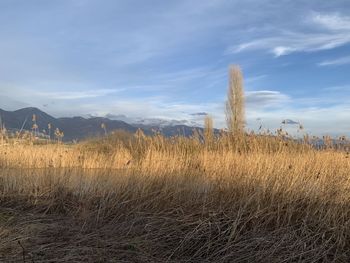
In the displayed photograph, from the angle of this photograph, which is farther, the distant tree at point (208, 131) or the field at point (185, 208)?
the distant tree at point (208, 131)

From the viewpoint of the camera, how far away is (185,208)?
6.20 metres

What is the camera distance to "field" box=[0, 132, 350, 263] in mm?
4820

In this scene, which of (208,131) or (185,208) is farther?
(208,131)

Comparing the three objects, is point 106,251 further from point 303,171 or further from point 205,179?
point 303,171

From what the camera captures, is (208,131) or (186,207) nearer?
(186,207)

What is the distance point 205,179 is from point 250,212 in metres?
1.94

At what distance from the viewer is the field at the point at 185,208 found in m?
4.82

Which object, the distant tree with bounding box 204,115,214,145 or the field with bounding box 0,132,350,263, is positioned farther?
the distant tree with bounding box 204,115,214,145

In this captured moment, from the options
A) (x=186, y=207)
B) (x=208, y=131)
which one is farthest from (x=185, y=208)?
(x=208, y=131)

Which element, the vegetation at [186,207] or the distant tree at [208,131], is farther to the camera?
the distant tree at [208,131]

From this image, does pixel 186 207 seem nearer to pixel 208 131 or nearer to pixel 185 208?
pixel 185 208

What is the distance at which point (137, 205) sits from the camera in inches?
265

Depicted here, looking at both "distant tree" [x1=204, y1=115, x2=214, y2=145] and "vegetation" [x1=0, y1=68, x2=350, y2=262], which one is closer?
"vegetation" [x1=0, y1=68, x2=350, y2=262]

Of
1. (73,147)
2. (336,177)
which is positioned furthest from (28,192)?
(73,147)
